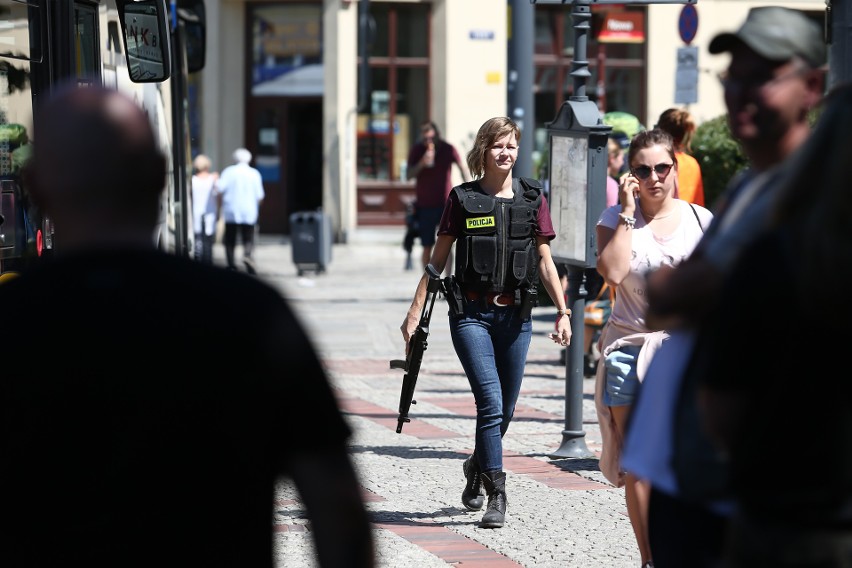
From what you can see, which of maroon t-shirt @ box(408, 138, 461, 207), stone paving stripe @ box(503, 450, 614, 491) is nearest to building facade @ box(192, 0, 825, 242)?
maroon t-shirt @ box(408, 138, 461, 207)

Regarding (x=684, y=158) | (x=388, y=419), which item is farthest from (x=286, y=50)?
(x=684, y=158)

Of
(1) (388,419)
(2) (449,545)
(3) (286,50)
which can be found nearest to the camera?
(2) (449,545)

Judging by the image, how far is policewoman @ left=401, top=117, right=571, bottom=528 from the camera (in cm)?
671

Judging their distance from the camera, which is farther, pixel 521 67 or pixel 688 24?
pixel 688 24

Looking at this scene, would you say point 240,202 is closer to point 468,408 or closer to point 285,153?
point 285,153

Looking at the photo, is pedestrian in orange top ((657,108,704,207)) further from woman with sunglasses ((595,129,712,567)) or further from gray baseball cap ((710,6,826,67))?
gray baseball cap ((710,6,826,67))

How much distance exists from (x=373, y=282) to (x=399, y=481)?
12.9m

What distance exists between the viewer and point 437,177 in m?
16.5

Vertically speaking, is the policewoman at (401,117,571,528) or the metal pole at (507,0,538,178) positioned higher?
the metal pole at (507,0,538,178)

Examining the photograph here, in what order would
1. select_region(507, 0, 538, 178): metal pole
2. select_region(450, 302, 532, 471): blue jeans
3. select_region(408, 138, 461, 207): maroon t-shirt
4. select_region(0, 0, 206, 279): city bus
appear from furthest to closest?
1. select_region(408, 138, 461, 207): maroon t-shirt
2. select_region(507, 0, 538, 178): metal pole
3. select_region(450, 302, 532, 471): blue jeans
4. select_region(0, 0, 206, 279): city bus

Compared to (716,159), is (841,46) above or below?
above

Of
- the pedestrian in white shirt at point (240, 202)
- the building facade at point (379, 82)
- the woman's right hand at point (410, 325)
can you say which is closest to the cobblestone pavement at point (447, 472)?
the woman's right hand at point (410, 325)

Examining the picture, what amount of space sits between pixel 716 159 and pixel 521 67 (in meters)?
2.12

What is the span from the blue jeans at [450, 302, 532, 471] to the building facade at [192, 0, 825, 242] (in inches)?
748
